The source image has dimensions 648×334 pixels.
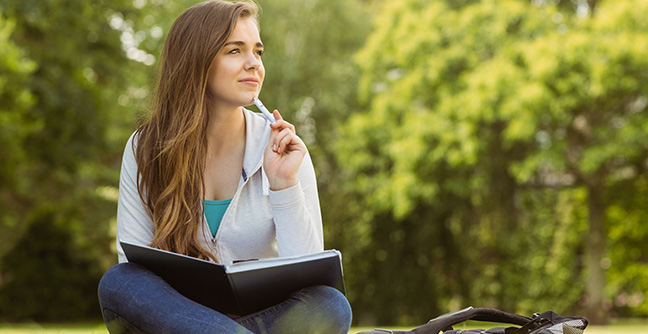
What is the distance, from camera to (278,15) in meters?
16.0

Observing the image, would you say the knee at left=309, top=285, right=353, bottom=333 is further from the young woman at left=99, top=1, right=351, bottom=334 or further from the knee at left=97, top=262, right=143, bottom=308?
the knee at left=97, top=262, right=143, bottom=308

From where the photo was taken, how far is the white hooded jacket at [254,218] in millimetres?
2188

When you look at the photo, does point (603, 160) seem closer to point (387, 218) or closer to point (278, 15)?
point (387, 218)

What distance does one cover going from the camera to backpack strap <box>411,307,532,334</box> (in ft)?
6.70

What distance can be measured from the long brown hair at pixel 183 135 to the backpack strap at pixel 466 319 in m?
0.65

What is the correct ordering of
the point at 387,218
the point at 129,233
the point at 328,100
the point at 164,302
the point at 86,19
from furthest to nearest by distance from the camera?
1. the point at 328,100
2. the point at 387,218
3. the point at 86,19
4. the point at 129,233
5. the point at 164,302

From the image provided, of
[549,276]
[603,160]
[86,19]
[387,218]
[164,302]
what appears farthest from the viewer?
[387,218]

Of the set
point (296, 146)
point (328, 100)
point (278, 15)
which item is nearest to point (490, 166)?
point (328, 100)

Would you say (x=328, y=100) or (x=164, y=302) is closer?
(x=164, y=302)

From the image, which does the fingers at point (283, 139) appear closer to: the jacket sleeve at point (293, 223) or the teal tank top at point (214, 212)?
the jacket sleeve at point (293, 223)

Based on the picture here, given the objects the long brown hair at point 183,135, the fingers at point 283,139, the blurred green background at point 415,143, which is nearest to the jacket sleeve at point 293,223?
the fingers at point 283,139

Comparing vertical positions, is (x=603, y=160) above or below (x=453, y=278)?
above

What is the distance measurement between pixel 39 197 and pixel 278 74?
5.25 meters

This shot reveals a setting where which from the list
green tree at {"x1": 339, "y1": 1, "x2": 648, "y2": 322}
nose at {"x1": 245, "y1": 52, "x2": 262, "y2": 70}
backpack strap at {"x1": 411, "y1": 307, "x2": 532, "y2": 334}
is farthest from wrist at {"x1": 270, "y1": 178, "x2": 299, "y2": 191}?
green tree at {"x1": 339, "y1": 1, "x2": 648, "y2": 322}
